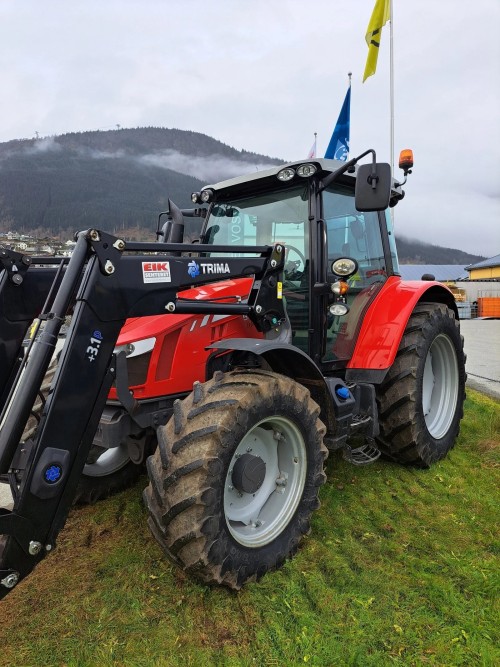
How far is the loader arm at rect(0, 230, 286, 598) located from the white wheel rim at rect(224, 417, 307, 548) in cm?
83

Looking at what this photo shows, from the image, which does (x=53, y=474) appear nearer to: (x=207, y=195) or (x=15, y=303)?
(x=15, y=303)

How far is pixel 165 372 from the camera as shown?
2.65 meters

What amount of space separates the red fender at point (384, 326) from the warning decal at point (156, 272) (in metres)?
1.73

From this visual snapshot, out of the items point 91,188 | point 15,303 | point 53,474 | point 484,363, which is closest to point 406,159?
point 15,303

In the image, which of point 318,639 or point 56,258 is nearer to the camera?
point 318,639

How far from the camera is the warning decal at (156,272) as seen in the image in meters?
2.26

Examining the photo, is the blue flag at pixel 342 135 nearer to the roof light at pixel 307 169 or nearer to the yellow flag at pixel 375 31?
the yellow flag at pixel 375 31

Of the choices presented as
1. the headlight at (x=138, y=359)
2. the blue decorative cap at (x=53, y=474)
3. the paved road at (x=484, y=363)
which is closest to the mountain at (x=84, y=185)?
the paved road at (x=484, y=363)

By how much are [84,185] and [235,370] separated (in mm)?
130715

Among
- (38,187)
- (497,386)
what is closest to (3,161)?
(38,187)

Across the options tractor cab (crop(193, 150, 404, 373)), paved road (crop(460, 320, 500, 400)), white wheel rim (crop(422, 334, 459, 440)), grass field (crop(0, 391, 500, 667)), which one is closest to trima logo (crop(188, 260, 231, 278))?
tractor cab (crop(193, 150, 404, 373))

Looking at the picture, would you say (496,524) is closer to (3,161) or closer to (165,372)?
(165,372)

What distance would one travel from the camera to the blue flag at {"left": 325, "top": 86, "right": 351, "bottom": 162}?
9.23 m

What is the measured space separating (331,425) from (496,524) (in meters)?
1.14
